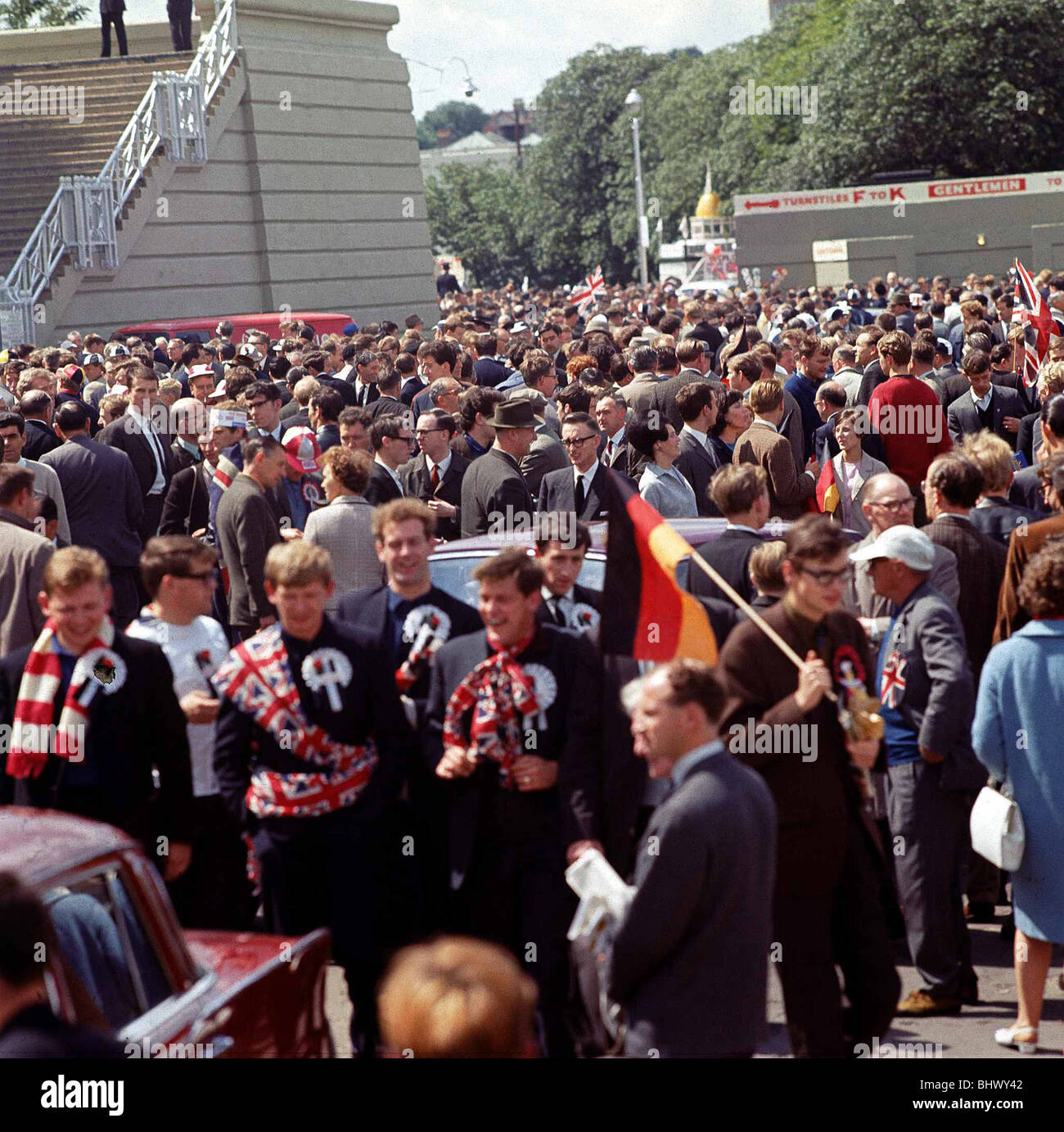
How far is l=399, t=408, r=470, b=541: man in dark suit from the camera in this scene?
34.5 feet

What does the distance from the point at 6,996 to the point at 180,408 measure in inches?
332

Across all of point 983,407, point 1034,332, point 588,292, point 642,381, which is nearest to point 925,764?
point 642,381

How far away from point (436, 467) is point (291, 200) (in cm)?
2333

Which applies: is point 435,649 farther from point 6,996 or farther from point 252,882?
point 6,996

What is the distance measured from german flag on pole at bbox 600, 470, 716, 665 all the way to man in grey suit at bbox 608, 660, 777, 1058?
1.10 meters

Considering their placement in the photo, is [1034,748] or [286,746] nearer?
[286,746]

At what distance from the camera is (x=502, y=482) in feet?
31.9

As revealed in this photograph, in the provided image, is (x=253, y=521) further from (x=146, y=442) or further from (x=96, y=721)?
(x=146, y=442)

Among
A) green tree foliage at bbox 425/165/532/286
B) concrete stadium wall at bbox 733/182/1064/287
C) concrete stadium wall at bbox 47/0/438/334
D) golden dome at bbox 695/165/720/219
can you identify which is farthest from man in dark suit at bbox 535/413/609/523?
green tree foliage at bbox 425/165/532/286

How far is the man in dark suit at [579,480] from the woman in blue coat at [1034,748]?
13.4ft

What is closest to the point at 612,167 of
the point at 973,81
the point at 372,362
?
the point at 973,81

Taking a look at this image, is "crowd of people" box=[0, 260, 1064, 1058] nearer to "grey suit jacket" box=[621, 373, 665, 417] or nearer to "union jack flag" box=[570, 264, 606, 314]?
"grey suit jacket" box=[621, 373, 665, 417]

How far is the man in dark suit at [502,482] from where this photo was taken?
31.6ft

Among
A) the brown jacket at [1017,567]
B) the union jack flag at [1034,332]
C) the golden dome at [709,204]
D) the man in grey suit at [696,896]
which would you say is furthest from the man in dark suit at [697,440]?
the golden dome at [709,204]
